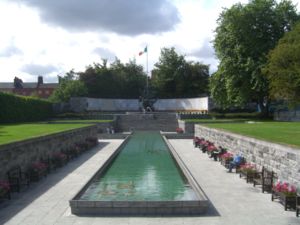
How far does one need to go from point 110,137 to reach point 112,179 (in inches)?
881

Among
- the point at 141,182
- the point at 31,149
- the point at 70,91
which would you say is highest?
the point at 70,91

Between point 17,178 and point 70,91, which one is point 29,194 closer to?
point 17,178

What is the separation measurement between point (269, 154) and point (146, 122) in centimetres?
3876

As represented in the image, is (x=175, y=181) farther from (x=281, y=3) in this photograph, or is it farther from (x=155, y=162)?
Answer: (x=281, y=3)

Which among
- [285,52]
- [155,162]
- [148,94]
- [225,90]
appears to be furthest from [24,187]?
[148,94]

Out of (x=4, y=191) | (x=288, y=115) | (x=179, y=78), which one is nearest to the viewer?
(x=4, y=191)

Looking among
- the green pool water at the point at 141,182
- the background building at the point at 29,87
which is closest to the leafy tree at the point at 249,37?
the green pool water at the point at 141,182

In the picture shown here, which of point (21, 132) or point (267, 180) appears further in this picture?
point (21, 132)

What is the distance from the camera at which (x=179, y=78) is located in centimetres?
7725

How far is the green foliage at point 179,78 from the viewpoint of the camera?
7669cm

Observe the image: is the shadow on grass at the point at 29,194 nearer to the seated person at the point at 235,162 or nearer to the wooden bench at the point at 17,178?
the wooden bench at the point at 17,178

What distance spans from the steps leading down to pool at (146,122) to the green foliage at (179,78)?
2318cm

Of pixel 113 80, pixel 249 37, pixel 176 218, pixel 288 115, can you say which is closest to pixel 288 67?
pixel 249 37

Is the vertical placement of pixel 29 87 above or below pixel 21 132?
above
